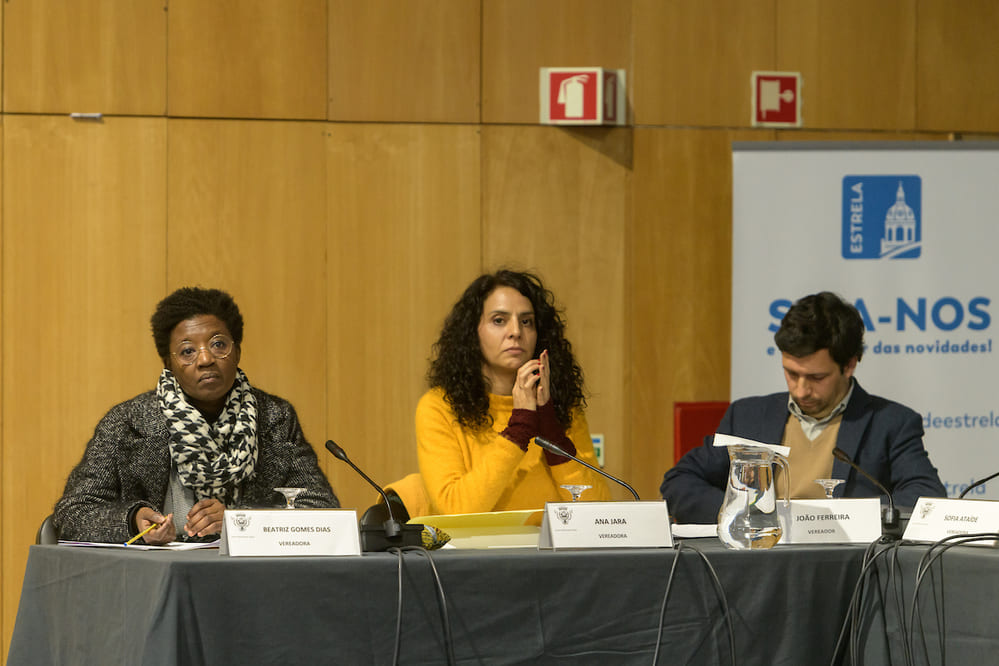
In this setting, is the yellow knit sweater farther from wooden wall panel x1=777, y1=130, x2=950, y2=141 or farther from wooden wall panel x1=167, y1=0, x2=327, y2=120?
wooden wall panel x1=777, y1=130, x2=950, y2=141

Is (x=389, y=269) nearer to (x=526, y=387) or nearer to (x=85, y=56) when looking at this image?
(x=85, y=56)

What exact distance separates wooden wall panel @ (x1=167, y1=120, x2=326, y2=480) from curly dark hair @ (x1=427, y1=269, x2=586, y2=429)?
1.30 metres

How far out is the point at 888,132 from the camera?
4.46m

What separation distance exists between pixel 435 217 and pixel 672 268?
956 mm

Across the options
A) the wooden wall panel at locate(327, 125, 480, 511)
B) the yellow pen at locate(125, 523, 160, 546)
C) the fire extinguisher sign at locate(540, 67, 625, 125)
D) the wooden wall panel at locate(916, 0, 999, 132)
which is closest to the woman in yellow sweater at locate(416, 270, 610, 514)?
the yellow pen at locate(125, 523, 160, 546)

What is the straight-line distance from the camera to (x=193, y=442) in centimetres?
249

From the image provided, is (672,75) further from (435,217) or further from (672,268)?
(435,217)

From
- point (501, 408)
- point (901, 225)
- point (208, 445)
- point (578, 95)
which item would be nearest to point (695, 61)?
point (578, 95)

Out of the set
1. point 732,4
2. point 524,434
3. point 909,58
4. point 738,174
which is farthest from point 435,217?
point 909,58

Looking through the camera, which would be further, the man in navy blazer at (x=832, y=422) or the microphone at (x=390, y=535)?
the man in navy blazer at (x=832, y=422)

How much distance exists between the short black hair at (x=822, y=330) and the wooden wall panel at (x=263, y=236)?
2.02 meters

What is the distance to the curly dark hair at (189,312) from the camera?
262 centimetres

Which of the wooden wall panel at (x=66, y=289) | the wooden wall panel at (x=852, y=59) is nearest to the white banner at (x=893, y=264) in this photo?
the wooden wall panel at (x=852, y=59)

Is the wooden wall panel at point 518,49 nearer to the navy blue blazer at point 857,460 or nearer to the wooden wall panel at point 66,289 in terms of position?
the wooden wall panel at point 66,289
